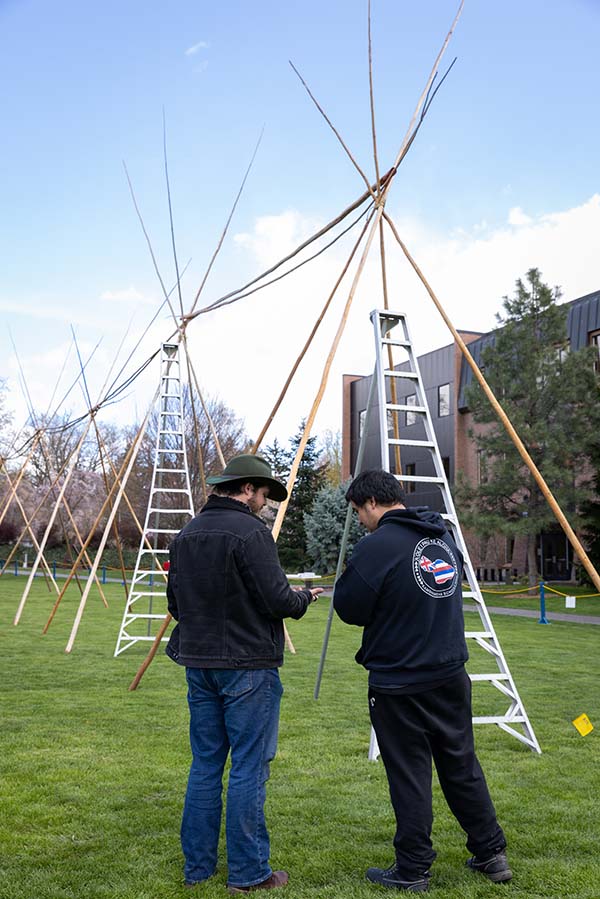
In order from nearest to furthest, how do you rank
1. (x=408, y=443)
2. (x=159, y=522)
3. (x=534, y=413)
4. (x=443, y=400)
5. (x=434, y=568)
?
(x=434, y=568)
(x=408, y=443)
(x=534, y=413)
(x=159, y=522)
(x=443, y=400)

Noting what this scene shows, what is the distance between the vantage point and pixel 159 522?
32250 mm

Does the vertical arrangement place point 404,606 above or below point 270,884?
above

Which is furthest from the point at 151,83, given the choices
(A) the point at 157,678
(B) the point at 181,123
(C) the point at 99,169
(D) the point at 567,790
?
(D) the point at 567,790

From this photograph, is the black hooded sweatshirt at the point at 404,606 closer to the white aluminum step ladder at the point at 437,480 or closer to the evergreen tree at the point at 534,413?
the white aluminum step ladder at the point at 437,480

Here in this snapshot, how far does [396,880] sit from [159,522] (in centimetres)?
2949

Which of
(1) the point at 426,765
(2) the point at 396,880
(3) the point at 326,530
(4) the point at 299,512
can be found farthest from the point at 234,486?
(4) the point at 299,512

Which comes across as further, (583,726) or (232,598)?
(583,726)

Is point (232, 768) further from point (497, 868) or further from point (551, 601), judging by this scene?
point (551, 601)

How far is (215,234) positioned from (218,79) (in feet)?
7.12

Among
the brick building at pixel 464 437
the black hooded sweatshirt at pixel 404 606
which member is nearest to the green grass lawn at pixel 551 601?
the brick building at pixel 464 437

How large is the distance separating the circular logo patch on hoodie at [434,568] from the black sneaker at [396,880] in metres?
1.23

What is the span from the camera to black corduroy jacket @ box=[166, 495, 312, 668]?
352cm

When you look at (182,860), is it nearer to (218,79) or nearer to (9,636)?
(218,79)

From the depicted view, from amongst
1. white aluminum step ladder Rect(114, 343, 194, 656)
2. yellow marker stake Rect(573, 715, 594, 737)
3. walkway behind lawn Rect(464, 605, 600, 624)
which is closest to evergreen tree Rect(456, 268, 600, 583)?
walkway behind lawn Rect(464, 605, 600, 624)
